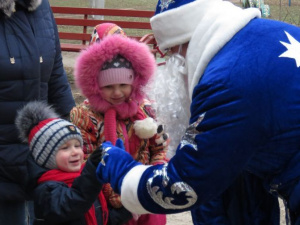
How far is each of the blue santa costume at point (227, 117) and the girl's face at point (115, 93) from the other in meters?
0.94

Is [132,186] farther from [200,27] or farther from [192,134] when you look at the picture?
[200,27]

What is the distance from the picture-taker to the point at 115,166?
212 cm

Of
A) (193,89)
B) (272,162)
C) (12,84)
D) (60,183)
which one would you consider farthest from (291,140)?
(12,84)

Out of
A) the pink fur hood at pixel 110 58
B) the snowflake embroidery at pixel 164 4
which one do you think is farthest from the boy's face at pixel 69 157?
the snowflake embroidery at pixel 164 4

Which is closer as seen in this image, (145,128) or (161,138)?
(145,128)

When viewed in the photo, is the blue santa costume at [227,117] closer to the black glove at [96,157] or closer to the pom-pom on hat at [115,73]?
the black glove at [96,157]

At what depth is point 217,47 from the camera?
197cm

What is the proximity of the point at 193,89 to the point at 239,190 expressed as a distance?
67 centimetres

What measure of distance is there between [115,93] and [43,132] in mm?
434

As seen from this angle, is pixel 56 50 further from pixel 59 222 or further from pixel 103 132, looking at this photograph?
pixel 59 222


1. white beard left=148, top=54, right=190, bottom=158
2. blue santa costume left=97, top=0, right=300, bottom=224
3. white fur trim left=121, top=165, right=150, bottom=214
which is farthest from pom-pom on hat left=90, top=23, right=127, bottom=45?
white fur trim left=121, top=165, right=150, bottom=214

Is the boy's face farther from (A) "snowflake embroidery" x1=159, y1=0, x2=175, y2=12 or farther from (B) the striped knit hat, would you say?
(A) "snowflake embroidery" x1=159, y1=0, x2=175, y2=12

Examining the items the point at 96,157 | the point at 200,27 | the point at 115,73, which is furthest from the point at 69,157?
the point at 200,27

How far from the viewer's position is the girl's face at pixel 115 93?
3070mm
